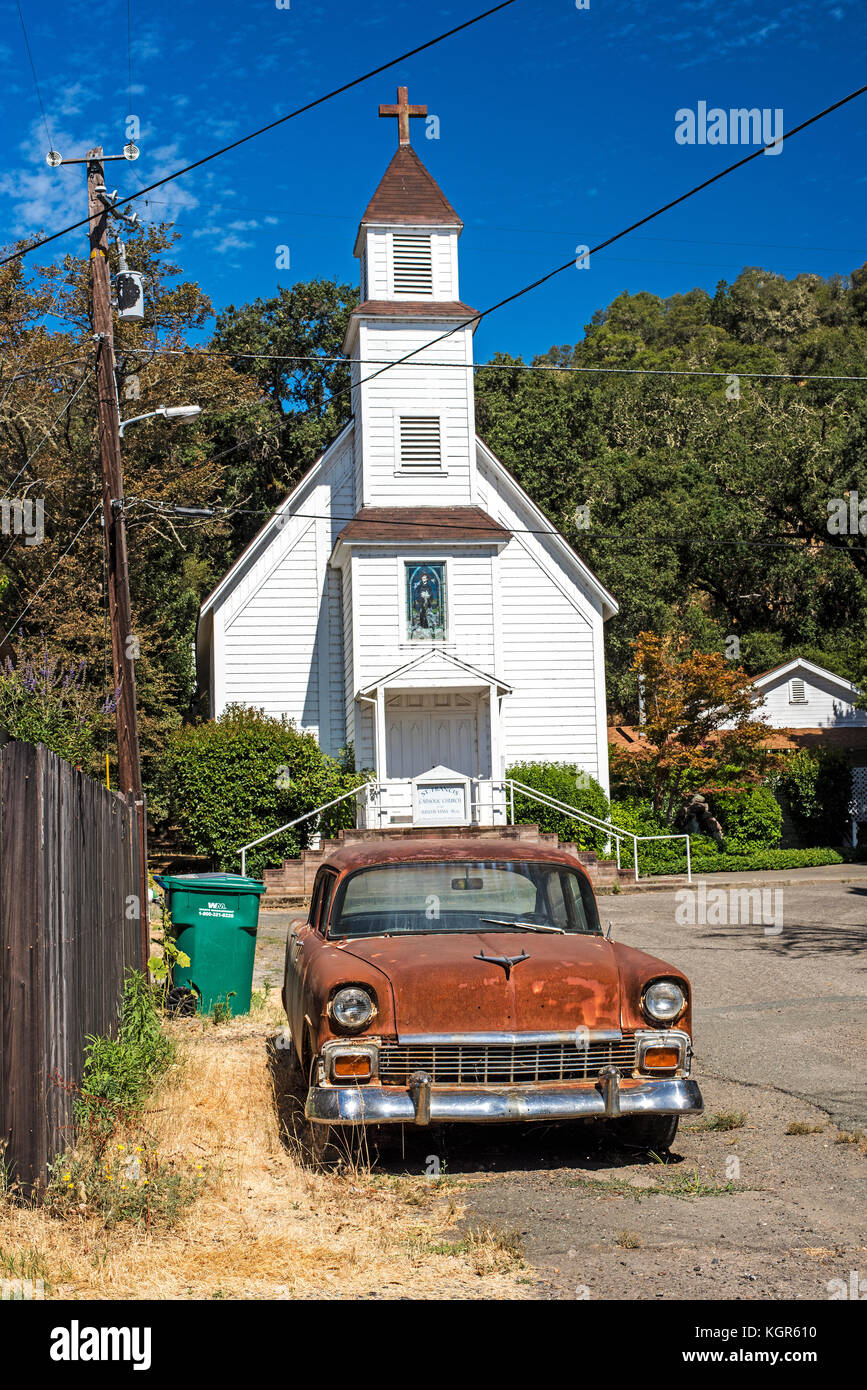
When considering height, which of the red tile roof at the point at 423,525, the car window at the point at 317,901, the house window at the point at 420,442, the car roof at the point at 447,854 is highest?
the house window at the point at 420,442

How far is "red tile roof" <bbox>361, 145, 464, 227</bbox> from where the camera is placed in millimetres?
25703

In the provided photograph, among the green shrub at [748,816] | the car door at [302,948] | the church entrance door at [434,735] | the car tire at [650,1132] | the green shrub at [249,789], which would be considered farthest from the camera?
the green shrub at [748,816]

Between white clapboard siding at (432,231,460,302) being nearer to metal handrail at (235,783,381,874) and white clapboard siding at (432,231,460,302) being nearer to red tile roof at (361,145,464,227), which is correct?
red tile roof at (361,145,464,227)

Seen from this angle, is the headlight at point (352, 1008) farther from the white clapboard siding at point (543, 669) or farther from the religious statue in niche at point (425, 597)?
the white clapboard siding at point (543, 669)

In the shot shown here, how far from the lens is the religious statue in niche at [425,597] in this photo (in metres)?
24.4

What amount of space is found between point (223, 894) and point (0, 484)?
66.8ft

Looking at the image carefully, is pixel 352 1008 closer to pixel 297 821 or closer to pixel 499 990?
pixel 499 990

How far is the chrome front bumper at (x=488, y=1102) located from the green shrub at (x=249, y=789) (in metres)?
16.9

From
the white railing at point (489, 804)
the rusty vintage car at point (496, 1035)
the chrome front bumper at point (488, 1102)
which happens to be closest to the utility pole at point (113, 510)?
the rusty vintage car at point (496, 1035)

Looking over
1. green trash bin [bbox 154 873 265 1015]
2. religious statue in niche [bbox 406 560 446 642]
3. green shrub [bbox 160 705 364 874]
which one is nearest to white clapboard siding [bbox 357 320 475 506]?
religious statue in niche [bbox 406 560 446 642]

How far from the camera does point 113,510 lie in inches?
544

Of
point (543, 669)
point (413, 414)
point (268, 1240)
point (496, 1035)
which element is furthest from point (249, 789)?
point (268, 1240)

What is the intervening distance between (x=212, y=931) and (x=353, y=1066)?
16.2ft

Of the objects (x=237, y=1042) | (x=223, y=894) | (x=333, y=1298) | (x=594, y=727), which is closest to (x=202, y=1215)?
(x=333, y=1298)
